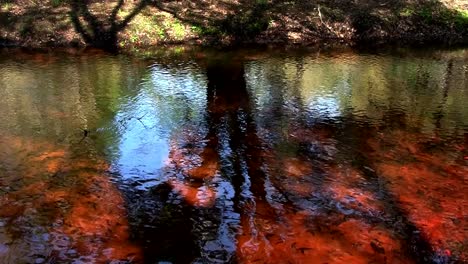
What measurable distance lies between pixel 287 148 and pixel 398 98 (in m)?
4.84

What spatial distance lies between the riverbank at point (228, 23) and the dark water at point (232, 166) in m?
5.38

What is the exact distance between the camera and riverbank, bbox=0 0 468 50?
19.7 metres

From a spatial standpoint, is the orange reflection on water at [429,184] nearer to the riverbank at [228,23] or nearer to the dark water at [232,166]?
the dark water at [232,166]

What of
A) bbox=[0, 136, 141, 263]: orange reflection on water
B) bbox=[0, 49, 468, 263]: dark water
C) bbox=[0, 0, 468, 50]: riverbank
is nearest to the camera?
bbox=[0, 136, 141, 263]: orange reflection on water

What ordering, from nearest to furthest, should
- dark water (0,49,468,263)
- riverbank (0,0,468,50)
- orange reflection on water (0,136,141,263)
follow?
orange reflection on water (0,136,141,263) → dark water (0,49,468,263) → riverbank (0,0,468,50)

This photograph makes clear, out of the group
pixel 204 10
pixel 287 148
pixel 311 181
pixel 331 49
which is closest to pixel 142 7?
pixel 204 10

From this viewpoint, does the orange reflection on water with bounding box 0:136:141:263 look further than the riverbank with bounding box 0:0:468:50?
No

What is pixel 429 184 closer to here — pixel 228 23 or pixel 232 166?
pixel 232 166

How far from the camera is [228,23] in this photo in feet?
68.8

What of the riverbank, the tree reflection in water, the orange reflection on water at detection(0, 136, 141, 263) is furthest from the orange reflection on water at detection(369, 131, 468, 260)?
the riverbank

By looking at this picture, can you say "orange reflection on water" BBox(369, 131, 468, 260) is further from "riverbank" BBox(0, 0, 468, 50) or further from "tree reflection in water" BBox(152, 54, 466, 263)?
"riverbank" BBox(0, 0, 468, 50)

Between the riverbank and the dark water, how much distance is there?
17.6 ft

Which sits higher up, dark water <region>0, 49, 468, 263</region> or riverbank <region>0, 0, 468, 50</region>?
riverbank <region>0, 0, 468, 50</region>

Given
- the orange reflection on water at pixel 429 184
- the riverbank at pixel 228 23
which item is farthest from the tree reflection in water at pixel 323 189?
the riverbank at pixel 228 23
